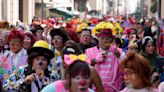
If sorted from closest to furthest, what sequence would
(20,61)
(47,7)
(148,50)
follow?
(20,61) < (148,50) < (47,7)

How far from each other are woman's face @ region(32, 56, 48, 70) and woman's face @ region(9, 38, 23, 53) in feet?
6.59

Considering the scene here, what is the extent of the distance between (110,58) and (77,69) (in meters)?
2.98

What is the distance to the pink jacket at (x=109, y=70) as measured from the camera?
23.7 feet

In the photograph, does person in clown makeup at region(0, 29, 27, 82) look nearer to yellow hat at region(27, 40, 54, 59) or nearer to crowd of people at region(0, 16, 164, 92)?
crowd of people at region(0, 16, 164, 92)

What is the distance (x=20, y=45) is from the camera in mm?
7840

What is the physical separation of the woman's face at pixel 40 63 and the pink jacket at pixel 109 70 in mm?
1505

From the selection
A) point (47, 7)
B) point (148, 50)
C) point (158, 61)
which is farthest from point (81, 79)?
point (47, 7)

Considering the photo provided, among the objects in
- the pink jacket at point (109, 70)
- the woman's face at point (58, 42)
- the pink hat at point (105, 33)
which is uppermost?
the pink hat at point (105, 33)

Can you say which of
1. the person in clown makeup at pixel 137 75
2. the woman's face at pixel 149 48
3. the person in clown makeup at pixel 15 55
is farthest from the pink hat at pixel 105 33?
the person in clown makeup at pixel 137 75

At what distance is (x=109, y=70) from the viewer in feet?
23.9

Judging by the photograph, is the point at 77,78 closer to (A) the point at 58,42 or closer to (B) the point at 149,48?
(A) the point at 58,42

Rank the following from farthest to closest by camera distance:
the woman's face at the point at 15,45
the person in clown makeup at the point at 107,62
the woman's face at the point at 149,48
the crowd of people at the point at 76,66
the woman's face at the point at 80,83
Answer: the woman's face at the point at 149,48, the woman's face at the point at 15,45, the person in clown makeup at the point at 107,62, the crowd of people at the point at 76,66, the woman's face at the point at 80,83

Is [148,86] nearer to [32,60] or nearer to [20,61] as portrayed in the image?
[32,60]

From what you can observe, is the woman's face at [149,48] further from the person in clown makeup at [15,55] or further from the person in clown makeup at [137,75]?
the person in clown makeup at [137,75]
